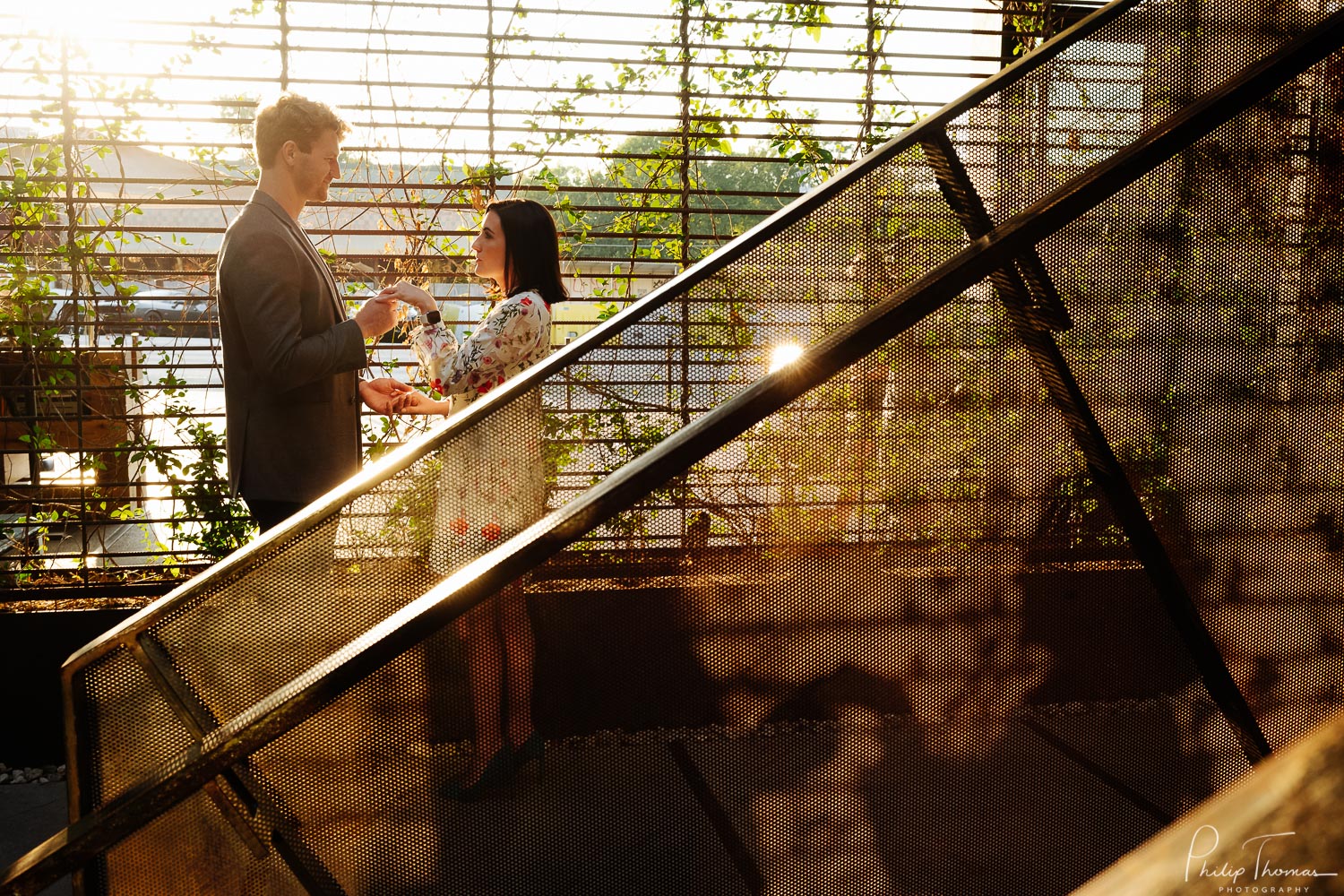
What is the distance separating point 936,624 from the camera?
1.24 metres

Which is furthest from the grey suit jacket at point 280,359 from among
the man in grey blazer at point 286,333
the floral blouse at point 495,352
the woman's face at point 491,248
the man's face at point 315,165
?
the woman's face at point 491,248

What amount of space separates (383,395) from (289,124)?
0.89m

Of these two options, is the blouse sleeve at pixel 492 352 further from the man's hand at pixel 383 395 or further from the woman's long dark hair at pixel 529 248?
the man's hand at pixel 383 395

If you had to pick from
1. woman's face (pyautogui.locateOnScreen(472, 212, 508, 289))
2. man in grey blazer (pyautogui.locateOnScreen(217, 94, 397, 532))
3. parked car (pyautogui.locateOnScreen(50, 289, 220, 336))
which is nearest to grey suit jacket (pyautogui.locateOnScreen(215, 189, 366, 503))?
man in grey blazer (pyautogui.locateOnScreen(217, 94, 397, 532))

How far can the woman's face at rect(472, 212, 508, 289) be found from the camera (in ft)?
9.80

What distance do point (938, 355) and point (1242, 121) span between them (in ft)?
1.72

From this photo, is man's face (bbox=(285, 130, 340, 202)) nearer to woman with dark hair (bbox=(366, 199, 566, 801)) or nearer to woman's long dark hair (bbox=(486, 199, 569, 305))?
woman's long dark hair (bbox=(486, 199, 569, 305))

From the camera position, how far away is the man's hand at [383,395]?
3.12 m

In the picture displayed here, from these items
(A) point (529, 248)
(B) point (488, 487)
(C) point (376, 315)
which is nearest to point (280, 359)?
(C) point (376, 315)

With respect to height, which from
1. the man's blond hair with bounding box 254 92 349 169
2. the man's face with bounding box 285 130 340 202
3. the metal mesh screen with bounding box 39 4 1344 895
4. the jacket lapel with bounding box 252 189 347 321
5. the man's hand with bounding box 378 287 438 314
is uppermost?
the man's blond hair with bounding box 254 92 349 169

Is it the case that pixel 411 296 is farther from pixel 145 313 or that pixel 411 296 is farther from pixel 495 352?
pixel 145 313

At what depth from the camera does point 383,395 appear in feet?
10.5

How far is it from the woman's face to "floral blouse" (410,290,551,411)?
209 mm

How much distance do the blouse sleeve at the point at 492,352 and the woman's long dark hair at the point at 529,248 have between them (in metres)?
0.22
